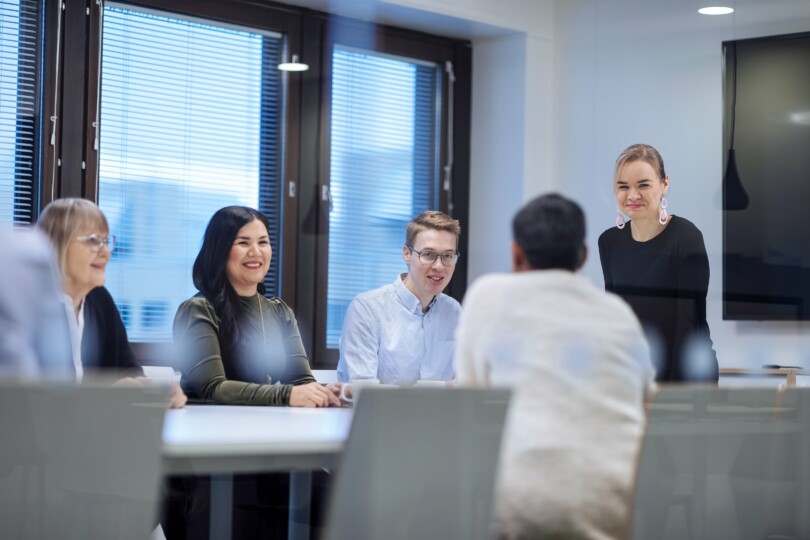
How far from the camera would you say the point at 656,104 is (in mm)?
2711

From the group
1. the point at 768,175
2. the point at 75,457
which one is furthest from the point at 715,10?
the point at 75,457

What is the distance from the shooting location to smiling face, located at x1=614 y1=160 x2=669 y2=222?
224 cm

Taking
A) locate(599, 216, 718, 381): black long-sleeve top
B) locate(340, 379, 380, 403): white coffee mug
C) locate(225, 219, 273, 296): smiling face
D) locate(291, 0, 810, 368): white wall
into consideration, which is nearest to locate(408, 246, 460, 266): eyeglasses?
locate(291, 0, 810, 368): white wall

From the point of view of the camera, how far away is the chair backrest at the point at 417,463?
6.02 feet

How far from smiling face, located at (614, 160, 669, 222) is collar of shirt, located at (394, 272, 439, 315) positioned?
0.98 metres

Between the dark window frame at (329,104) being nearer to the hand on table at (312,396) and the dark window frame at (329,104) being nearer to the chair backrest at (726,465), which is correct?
the hand on table at (312,396)

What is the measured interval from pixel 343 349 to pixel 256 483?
1.41 meters

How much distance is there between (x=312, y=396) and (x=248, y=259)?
1.49ft

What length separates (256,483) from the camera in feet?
6.66

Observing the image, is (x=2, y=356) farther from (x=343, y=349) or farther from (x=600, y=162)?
(x=343, y=349)

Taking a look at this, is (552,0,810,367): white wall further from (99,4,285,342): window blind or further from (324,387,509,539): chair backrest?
(99,4,285,342): window blind

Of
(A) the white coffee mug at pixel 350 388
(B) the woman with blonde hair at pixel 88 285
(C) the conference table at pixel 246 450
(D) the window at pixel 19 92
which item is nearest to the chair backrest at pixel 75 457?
(C) the conference table at pixel 246 450

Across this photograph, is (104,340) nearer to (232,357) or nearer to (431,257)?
(232,357)

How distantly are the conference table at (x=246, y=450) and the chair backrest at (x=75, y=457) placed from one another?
0.06 metres
